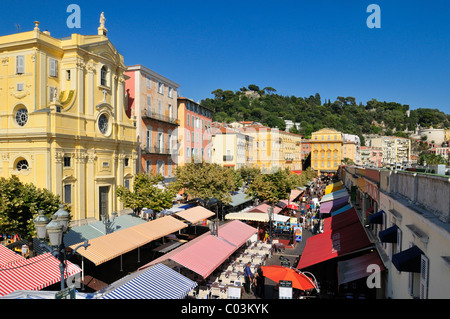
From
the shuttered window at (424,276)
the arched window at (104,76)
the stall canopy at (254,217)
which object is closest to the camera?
the shuttered window at (424,276)

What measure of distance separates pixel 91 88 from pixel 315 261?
20.4 metres

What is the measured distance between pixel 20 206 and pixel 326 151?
301ft

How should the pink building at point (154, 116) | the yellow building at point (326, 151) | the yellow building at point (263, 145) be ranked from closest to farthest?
the pink building at point (154, 116), the yellow building at point (263, 145), the yellow building at point (326, 151)

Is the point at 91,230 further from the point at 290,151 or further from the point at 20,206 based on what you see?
the point at 290,151

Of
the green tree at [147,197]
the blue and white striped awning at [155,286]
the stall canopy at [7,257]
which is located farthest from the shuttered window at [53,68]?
the blue and white striped awning at [155,286]

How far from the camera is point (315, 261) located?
14508mm

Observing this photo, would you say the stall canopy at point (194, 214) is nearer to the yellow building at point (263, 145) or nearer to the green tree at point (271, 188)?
the green tree at point (271, 188)

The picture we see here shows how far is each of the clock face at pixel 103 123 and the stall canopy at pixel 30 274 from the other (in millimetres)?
13814

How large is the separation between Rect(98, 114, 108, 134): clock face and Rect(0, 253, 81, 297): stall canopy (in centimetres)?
1381

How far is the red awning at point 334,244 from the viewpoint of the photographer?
564 inches

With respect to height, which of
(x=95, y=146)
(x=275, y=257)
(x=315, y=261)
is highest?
(x=95, y=146)

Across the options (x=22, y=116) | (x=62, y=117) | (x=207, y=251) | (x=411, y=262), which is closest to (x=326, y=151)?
(x=62, y=117)
